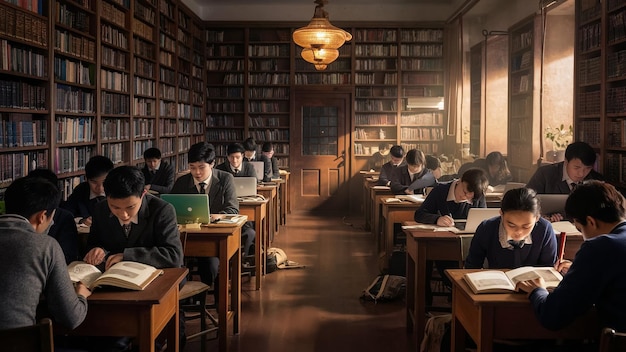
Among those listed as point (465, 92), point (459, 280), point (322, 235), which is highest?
point (465, 92)

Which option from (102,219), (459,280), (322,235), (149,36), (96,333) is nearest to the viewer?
(96,333)

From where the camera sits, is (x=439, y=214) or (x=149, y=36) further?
(x=149, y=36)

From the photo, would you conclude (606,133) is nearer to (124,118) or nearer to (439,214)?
(439,214)

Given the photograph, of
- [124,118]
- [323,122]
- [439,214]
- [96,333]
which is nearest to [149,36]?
[124,118]

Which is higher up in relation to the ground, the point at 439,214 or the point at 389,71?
the point at 389,71

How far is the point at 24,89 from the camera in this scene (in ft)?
15.7

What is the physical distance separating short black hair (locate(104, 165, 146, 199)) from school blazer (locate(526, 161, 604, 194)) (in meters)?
3.25

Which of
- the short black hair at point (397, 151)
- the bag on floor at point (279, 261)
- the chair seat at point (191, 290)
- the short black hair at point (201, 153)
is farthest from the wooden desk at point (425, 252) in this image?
the short black hair at point (397, 151)

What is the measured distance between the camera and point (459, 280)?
8.83 feet

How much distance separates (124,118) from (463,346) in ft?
17.4

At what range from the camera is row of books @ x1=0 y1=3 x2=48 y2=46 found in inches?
172

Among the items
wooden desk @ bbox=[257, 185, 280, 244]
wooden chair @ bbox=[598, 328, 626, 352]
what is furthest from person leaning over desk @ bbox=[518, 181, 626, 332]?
wooden desk @ bbox=[257, 185, 280, 244]

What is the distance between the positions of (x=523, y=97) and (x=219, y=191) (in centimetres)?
478

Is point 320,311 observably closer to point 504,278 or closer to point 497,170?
point 504,278
